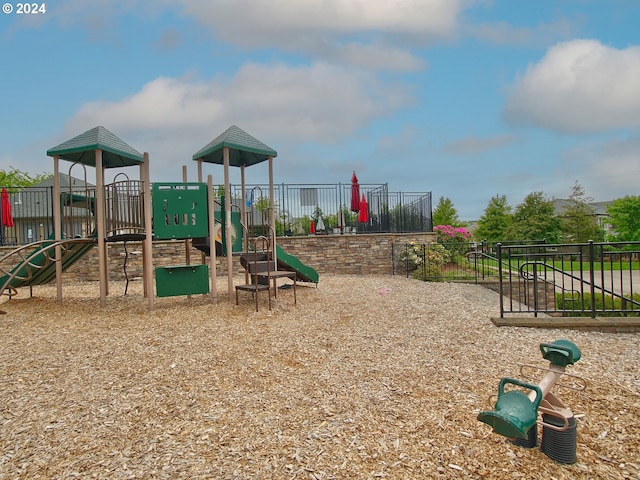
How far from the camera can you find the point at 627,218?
30.8 m

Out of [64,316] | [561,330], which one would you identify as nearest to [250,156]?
[64,316]

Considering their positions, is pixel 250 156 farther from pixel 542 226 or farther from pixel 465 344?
pixel 542 226

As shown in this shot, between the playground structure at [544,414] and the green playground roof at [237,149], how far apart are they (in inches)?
264

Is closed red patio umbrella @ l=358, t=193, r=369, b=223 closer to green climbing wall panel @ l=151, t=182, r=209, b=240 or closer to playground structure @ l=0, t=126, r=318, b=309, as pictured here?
playground structure @ l=0, t=126, r=318, b=309

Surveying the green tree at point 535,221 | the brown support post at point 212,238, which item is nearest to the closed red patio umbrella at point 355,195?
the brown support post at point 212,238

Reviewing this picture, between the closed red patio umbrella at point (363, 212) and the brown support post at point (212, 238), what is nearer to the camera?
the brown support post at point (212, 238)

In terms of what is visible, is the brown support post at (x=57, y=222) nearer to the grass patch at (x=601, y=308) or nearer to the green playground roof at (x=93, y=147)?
the green playground roof at (x=93, y=147)

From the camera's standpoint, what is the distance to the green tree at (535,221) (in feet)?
96.3

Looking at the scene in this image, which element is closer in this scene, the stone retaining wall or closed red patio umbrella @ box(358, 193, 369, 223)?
the stone retaining wall

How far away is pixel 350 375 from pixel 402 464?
150 centimetres

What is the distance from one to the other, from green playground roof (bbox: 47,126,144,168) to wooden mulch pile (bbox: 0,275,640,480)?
3.08 metres

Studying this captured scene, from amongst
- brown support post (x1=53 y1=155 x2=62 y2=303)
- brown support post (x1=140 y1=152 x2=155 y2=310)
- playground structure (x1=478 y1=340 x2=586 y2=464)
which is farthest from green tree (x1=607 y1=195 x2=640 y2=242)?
brown support post (x1=53 y1=155 x2=62 y2=303)

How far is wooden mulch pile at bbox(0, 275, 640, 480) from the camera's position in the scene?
2.75m

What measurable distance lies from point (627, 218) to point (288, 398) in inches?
1395
